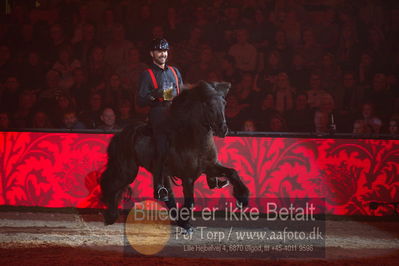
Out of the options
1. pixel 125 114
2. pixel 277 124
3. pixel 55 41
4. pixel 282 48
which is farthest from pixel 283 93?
pixel 55 41

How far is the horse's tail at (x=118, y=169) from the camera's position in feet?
23.7

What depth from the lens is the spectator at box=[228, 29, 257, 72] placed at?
1052 cm

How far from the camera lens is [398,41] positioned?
35.4ft

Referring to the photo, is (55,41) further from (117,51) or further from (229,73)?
(229,73)

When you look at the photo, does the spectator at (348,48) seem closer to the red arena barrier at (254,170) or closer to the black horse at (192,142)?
the red arena barrier at (254,170)

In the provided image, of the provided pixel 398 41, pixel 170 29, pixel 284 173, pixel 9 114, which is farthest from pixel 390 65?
pixel 9 114

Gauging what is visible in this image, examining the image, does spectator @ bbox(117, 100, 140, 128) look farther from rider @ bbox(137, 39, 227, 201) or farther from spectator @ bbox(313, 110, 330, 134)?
rider @ bbox(137, 39, 227, 201)

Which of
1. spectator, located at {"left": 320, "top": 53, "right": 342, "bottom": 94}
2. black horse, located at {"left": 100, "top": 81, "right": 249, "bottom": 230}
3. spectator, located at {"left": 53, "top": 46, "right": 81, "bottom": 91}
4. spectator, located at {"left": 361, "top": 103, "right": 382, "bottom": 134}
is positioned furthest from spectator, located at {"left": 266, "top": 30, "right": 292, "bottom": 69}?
black horse, located at {"left": 100, "top": 81, "right": 249, "bottom": 230}

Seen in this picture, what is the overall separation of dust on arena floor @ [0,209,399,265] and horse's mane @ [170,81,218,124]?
1.53 metres

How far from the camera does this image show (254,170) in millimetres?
8688

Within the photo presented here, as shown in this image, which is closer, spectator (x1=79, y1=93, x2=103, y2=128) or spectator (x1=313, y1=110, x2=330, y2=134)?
spectator (x1=313, y1=110, x2=330, y2=134)

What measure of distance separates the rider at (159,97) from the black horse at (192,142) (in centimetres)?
10

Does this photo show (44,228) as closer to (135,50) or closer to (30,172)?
(30,172)

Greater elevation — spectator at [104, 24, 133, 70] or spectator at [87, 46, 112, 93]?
spectator at [104, 24, 133, 70]
